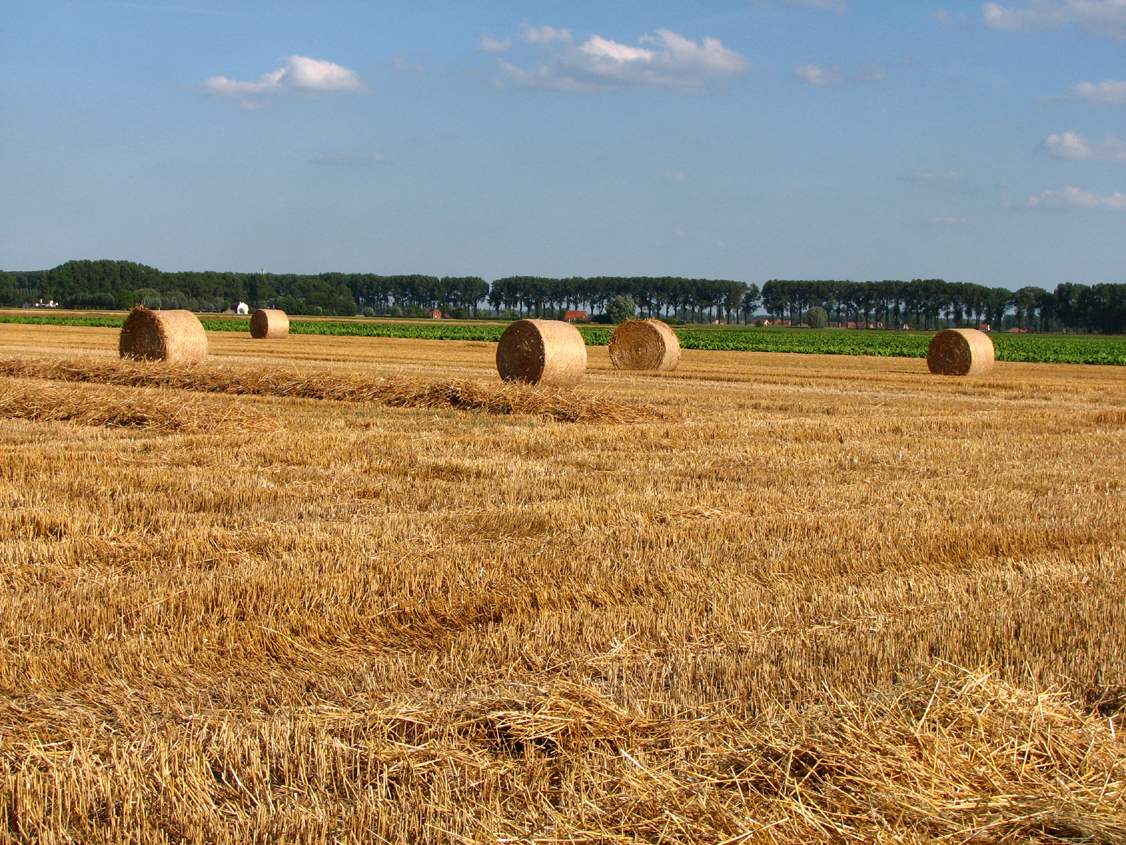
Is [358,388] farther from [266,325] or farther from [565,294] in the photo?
[565,294]

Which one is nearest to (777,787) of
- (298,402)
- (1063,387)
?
(298,402)

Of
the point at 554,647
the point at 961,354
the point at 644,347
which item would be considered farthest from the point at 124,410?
the point at 961,354

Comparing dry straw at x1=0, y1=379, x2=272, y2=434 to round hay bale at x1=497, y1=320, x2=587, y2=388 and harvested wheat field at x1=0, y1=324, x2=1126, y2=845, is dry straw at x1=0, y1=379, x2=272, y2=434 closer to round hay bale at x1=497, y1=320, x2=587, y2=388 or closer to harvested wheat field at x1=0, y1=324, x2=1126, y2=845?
harvested wheat field at x1=0, y1=324, x2=1126, y2=845

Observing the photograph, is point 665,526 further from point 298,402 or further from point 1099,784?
point 298,402

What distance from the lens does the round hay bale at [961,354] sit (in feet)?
97.4

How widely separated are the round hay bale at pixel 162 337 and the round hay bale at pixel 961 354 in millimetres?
19661

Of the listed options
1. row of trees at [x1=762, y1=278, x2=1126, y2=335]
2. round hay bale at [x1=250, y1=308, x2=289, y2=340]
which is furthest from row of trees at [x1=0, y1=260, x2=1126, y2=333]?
round hay bale at [x1=250, y1=308, x2=289, y2=340]

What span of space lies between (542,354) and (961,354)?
14.2m

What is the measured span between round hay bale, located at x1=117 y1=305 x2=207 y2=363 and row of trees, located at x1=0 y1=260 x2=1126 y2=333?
354ft

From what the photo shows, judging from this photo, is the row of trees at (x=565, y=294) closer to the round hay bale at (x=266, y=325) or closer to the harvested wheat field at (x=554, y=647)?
the round hay bale at (x=266, y=325)

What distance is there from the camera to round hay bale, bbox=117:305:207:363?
82.7 ft

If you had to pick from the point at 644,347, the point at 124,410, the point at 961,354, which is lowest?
the point at 124,410

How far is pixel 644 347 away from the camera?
29.8 m

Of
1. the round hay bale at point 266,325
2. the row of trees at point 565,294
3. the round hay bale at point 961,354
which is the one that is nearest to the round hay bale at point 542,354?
the round hay bale at point 961,354
